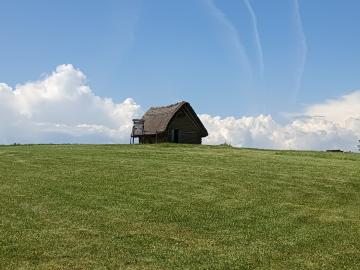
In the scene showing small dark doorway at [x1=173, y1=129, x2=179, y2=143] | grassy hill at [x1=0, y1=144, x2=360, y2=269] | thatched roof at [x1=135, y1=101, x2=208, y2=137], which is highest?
thatched roof at [x1=135, y1=101, x2=208, y2=137]

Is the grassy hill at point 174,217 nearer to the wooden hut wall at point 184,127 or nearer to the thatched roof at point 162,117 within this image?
the thatched roof at point 162,117

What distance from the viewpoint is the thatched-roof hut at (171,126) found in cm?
7306

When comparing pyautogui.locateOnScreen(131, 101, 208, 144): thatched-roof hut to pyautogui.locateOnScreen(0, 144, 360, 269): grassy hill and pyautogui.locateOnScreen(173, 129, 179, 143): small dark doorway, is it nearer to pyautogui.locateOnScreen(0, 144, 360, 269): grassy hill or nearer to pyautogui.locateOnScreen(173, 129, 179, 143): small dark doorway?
pyautogui.locateOnScreen(173, 129, 179, 143): small dark doorway

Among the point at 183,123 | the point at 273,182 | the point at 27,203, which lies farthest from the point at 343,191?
the point at 183,123

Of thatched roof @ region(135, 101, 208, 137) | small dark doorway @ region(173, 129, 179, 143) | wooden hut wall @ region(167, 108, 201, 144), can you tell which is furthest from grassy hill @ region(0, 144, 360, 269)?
small dark doorway @ region(173, 129, 179, 143)

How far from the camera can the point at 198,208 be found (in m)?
20.9

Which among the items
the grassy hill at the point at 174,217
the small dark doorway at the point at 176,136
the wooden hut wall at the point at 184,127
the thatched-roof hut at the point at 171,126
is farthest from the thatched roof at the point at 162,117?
the grassy hill at the point at 174,217

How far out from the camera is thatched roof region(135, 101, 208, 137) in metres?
72.8

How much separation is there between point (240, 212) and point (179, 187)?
478cm

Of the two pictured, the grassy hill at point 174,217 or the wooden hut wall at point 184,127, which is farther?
the wooden hut wall at point 184,127

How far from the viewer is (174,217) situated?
19328mm

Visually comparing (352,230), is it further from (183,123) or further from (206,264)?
(183,123)

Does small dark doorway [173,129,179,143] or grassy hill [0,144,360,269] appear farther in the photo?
small dark doorway [173,129,179,143]

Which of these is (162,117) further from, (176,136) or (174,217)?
(174,217)
